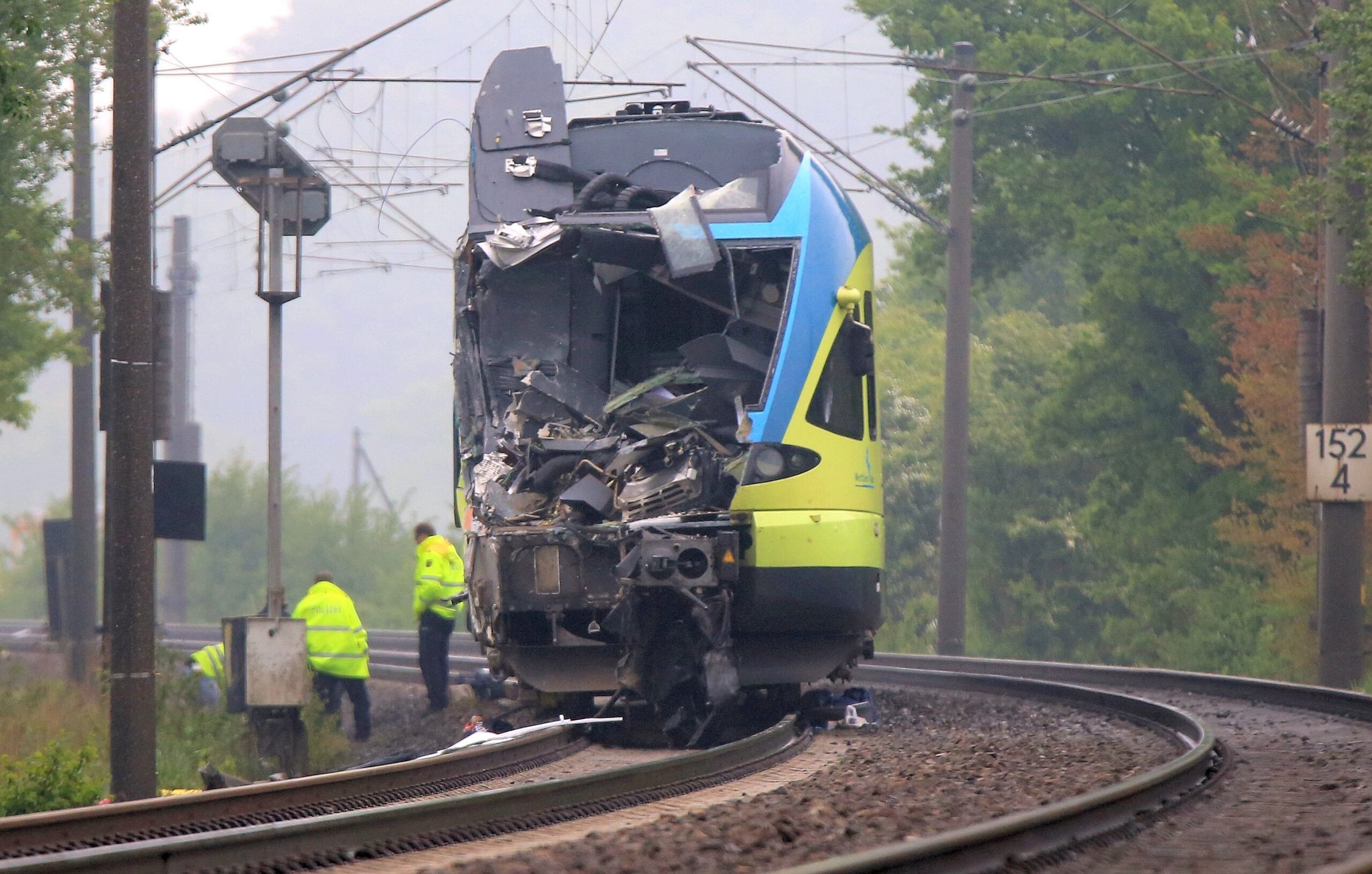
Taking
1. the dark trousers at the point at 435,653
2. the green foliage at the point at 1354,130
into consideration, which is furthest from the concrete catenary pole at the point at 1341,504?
the dark trousers at the point at 435,653

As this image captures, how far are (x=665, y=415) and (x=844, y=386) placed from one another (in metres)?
1.32

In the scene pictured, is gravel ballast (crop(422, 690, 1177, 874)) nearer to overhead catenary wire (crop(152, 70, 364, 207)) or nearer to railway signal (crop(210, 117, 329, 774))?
railway signal (crop(210, 117, 329, 774))

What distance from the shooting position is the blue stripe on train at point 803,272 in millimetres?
11023

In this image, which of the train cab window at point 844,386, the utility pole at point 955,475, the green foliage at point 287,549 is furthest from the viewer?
the green foliage at point 287,549

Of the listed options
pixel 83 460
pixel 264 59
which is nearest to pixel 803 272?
pixel 264 59

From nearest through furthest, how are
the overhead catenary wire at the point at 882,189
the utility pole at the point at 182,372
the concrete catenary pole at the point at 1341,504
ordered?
1. the concrete catenary pole at the point at 1341,504
2. the overhead catenary wire at the point at 882,189
3. the utility pole at the point at 182,372

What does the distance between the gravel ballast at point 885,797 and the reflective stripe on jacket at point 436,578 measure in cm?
513

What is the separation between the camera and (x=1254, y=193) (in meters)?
24.7

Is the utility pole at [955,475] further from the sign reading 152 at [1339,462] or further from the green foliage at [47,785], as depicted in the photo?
the green foliage at [47,785]

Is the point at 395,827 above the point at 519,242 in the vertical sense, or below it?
below

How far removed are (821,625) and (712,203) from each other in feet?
9.57

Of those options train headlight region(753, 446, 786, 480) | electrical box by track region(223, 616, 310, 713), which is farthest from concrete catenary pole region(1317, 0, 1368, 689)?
electrical box by track region(223, 616, 310, 713)

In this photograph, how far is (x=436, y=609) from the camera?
1622 centimetres

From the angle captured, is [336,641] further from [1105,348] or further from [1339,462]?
[1105,348]
